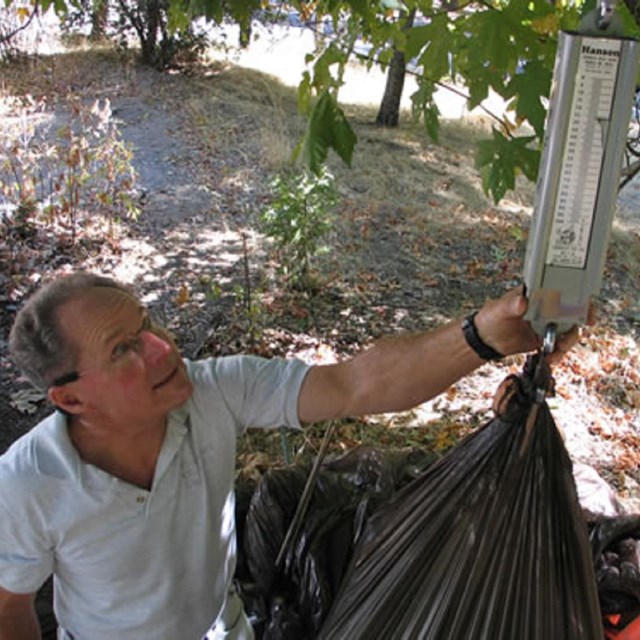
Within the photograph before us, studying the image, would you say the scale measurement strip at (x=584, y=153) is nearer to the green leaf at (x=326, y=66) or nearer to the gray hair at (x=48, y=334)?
the gray hair at (x=48, y=334)

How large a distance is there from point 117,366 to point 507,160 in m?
0.91

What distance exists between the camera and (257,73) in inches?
400

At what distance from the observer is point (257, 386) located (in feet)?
4.73

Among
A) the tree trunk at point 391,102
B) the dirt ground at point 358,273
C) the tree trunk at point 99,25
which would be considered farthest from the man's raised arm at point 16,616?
the tree trunk at point 99,25

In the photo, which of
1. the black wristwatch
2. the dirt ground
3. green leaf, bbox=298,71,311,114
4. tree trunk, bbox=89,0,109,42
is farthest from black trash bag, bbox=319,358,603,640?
tree trunk, bbox=89,0,109,42

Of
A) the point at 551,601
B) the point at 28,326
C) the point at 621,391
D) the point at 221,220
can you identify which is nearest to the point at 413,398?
the point at 551,601

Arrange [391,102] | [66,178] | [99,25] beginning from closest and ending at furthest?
[66,178]
[391,102]
[99,25]

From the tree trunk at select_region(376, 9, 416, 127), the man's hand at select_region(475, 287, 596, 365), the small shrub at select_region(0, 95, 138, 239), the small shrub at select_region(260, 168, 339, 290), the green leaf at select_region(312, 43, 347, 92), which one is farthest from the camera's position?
the tree trunk at select_region(376, 9, 416, 127)

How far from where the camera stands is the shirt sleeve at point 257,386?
4.65 ft

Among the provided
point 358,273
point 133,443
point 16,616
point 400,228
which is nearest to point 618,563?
point 133,443

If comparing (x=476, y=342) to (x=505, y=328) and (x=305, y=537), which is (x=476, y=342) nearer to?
(x=505, y=328)

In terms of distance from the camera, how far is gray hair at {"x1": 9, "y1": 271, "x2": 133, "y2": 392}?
4.22 ft

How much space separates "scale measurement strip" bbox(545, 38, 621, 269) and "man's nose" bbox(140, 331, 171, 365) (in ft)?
2.54

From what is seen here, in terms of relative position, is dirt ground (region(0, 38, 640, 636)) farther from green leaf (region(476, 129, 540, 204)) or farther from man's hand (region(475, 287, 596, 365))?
man's hand (region(475, 287, 596, 365))
